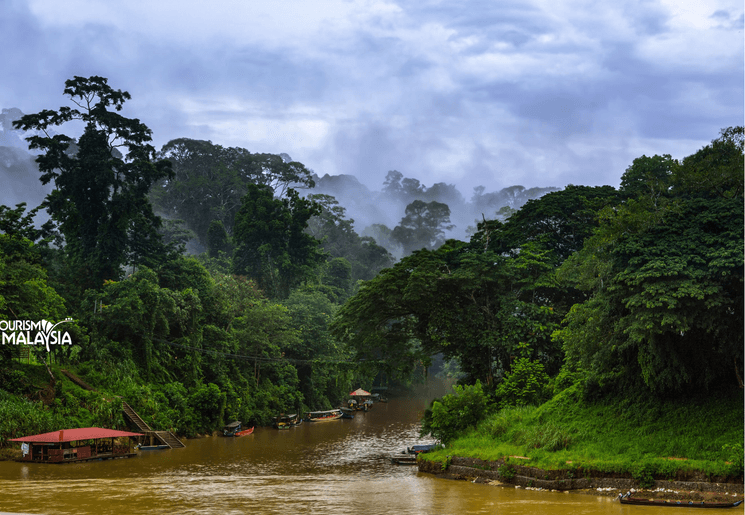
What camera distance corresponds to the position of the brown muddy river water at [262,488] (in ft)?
48.9

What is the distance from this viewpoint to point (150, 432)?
89.5 ft

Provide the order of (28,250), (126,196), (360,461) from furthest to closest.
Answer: (126,196) < (28,250) < (360,461)

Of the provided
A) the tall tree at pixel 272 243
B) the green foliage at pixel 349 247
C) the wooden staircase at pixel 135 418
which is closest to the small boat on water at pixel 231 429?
the wooden staircase at pixel 135 418

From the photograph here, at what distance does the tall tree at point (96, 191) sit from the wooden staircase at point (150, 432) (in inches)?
412

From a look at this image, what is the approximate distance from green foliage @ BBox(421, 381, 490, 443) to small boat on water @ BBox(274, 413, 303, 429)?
15.5 metres

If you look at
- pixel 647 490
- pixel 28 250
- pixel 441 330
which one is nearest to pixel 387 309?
pixel 441 330

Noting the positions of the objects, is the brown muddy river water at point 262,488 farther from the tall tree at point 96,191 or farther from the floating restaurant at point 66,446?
the tall tree at point 96,191

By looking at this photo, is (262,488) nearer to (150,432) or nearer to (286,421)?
(150,432)

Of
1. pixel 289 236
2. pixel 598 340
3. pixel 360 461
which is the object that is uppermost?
pixel 289 236

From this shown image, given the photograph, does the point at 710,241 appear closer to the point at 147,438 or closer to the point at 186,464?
the point at 186,464

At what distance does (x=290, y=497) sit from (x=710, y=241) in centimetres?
1210

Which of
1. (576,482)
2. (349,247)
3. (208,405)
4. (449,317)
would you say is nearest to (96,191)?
(208,405)

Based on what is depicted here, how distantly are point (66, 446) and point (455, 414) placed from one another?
13.4m

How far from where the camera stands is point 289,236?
51.2m
